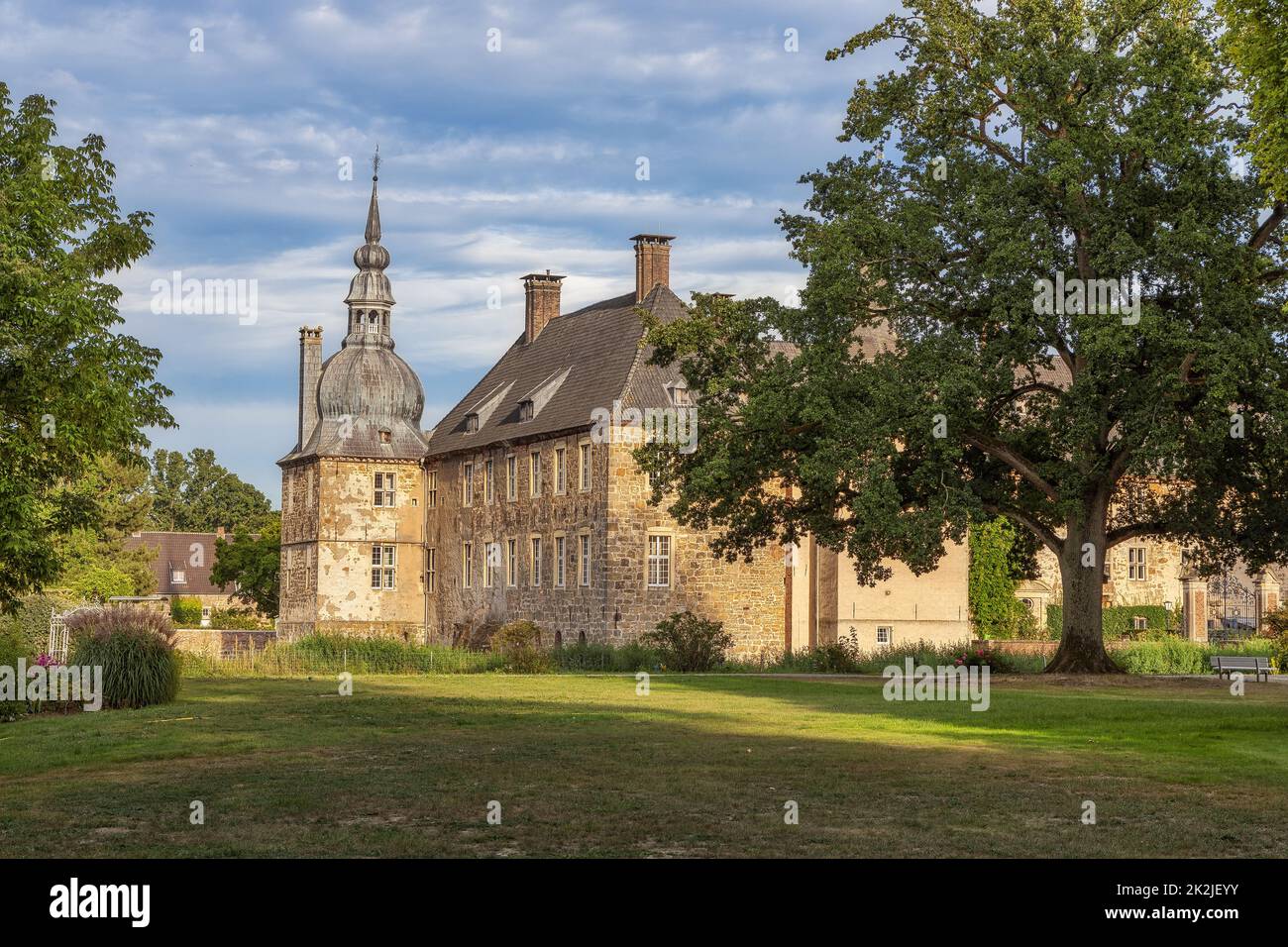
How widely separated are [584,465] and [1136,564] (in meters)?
23.3

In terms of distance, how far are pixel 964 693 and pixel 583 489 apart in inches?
921

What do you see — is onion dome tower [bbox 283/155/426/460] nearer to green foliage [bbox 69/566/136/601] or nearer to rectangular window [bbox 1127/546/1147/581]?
green foliage [bbox 69/566/136/601]

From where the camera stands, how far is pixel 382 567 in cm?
6184

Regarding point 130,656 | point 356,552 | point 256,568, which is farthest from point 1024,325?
point 256,568

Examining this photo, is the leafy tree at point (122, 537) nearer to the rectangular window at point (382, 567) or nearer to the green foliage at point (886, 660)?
the rectangular window at point (382, 567)

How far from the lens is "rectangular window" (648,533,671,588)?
48.4 metres

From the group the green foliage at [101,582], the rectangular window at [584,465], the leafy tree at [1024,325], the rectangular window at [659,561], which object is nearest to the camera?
the leafy tree at [1024,325]

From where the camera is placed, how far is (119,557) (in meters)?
78.9

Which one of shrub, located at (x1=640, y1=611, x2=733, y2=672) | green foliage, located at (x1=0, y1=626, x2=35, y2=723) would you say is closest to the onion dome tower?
shrub, located at (x1=640, y1=611, x2=733, y2=672)

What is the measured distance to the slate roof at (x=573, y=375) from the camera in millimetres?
49188

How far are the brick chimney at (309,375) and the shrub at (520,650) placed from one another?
89.3 ft

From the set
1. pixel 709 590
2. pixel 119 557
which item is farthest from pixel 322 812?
pixel 119 557

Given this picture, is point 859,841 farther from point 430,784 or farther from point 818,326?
point 818,326

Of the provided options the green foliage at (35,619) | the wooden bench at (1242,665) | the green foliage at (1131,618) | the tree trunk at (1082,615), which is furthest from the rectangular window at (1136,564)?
the green foliage at (35,619)
